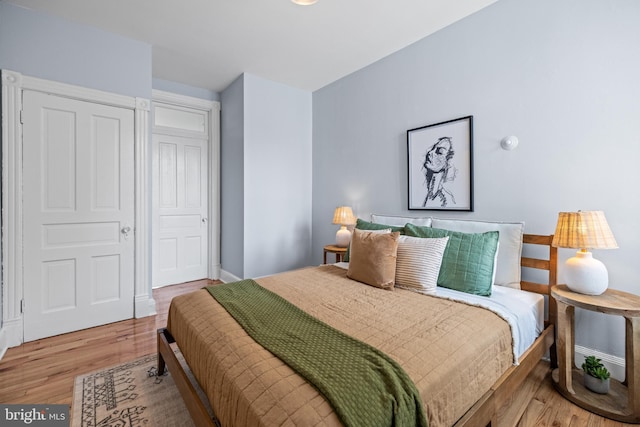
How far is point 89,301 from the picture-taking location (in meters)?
2.71

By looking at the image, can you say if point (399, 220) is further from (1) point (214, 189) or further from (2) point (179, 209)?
(2) point (179, 209)

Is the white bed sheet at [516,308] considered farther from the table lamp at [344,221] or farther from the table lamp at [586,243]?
the table lamp at [344,221]

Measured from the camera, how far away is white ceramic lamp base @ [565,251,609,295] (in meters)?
1.66

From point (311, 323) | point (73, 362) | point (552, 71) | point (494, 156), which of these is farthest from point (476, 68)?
point (73, 362)

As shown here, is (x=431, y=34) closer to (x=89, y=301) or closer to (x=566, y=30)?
(x=566, y=30)

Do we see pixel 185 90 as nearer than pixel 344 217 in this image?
No

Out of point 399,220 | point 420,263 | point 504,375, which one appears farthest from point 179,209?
point 504,375

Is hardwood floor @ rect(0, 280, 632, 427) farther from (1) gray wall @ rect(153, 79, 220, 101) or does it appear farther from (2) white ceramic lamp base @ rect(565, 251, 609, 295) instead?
(1) gray wall @ rect(153, 79, 220, 101)

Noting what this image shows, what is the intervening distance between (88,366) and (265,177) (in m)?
Result: 2.47

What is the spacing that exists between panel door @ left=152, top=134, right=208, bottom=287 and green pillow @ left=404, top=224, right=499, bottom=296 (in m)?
3.38

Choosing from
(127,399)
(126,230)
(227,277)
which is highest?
(126,230)

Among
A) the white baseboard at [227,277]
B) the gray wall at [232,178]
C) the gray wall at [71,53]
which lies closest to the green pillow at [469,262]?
the gray wall at [232,178]

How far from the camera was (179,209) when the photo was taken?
13.3ft

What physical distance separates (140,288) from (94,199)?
3.17 feet
